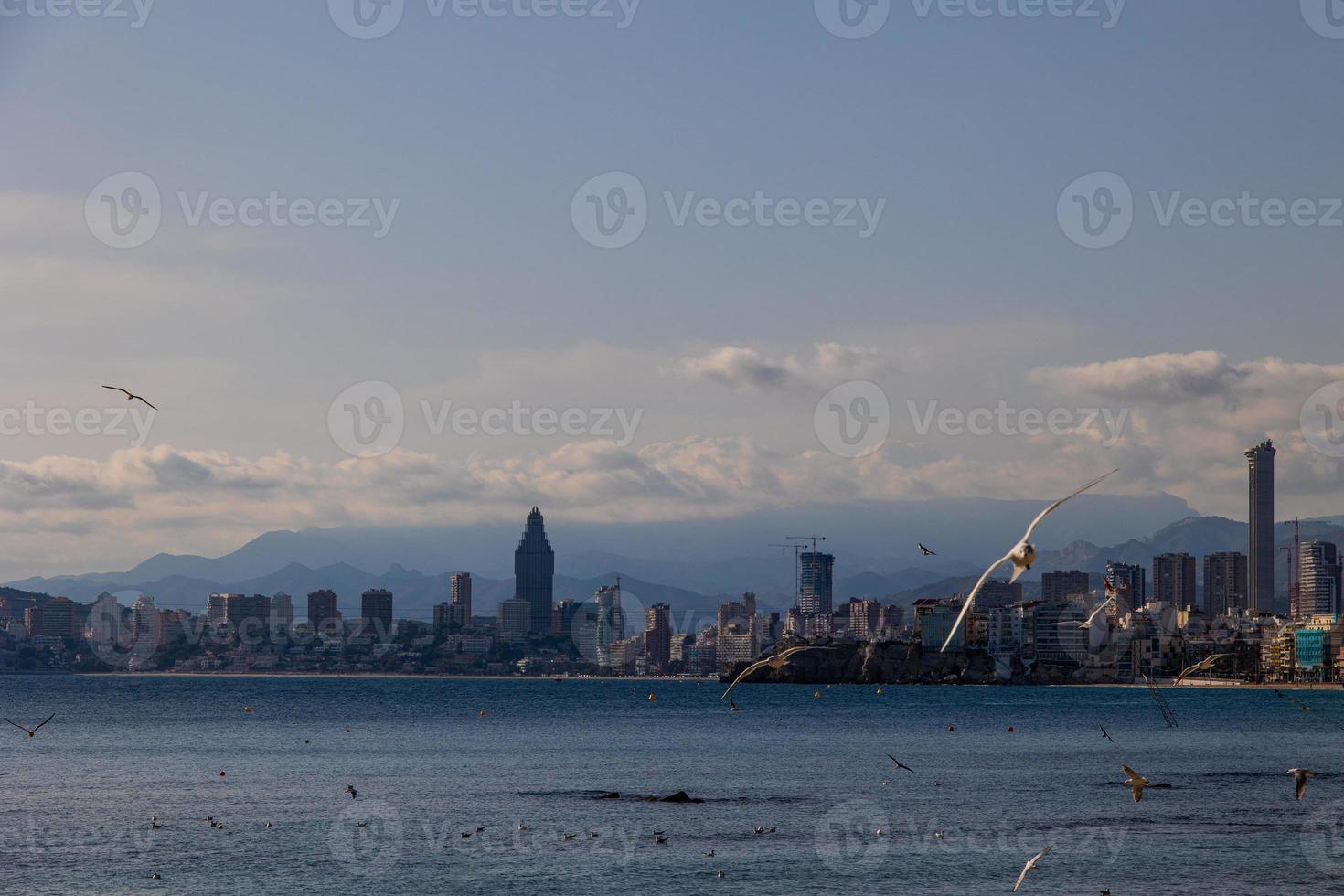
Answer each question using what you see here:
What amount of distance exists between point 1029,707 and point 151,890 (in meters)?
162

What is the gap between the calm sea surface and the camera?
54.6 meters

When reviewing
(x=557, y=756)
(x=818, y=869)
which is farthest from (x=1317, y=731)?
(x=818, y=869)

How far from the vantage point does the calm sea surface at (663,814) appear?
54.6 m

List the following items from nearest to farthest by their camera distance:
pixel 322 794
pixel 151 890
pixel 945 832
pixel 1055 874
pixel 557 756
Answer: pixel 151 890 < pixel 1055 874 < pixel 945 832 < pixel 322 794 < pixel 557 756

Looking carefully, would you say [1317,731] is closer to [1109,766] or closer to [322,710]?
[1109,766]

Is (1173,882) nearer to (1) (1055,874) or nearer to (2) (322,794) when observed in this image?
(1) (1055,874)

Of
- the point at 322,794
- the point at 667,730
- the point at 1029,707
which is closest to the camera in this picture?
the point at 322,794

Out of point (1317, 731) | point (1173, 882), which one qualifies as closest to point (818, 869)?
point (1173, 882)

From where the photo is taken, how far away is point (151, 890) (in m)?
51.8

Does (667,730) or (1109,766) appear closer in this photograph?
(1109,766)

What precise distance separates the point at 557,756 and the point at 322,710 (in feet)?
292

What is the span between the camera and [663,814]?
70125 mm

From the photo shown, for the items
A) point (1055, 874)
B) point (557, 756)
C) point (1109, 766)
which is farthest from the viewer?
point (557, 756)

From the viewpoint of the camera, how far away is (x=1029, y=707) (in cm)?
19950
